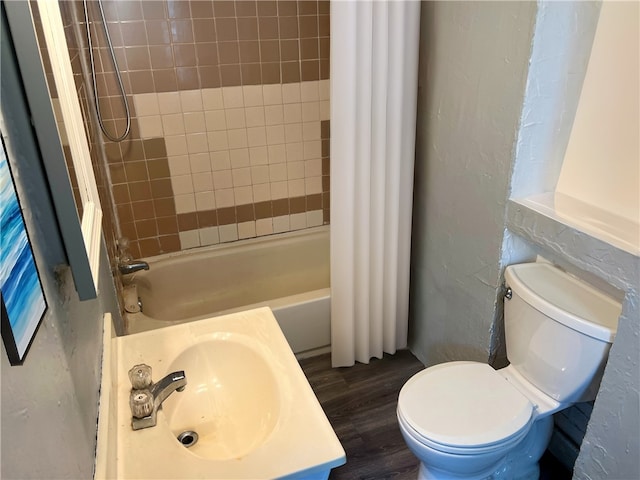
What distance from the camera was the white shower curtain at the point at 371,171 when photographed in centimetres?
176

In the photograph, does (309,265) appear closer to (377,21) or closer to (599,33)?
(377,21)

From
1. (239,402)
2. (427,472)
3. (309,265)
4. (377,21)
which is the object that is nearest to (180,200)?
(309,265)

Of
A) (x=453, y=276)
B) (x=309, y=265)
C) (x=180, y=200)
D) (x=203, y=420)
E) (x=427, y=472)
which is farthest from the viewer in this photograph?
(x=309, y=265)

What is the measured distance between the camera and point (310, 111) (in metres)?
2.63

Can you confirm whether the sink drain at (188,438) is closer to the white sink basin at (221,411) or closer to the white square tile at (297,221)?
the white sink basin at (221,411)

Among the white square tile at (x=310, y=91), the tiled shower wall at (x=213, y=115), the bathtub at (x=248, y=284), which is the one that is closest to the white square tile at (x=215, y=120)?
the tiled shower wall at (x=213, y=115)

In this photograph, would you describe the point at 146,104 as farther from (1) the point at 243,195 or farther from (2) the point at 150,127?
(1) the point at 243,195

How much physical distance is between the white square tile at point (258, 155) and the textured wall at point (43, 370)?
1.78 metres

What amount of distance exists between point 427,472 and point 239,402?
0.71 meters

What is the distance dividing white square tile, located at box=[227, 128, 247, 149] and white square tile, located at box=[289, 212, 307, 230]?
1.65ft

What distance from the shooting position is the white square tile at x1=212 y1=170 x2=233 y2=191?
256cm

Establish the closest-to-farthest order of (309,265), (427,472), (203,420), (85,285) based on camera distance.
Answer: (85,285) < (203,420) < (427,472) < (309,265)

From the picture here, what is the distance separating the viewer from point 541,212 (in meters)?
1.50

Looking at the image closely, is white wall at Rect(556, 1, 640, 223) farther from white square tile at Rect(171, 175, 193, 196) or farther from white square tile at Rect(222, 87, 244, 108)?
Answer: white square tile at Rect(171, 175, 193, 196)
